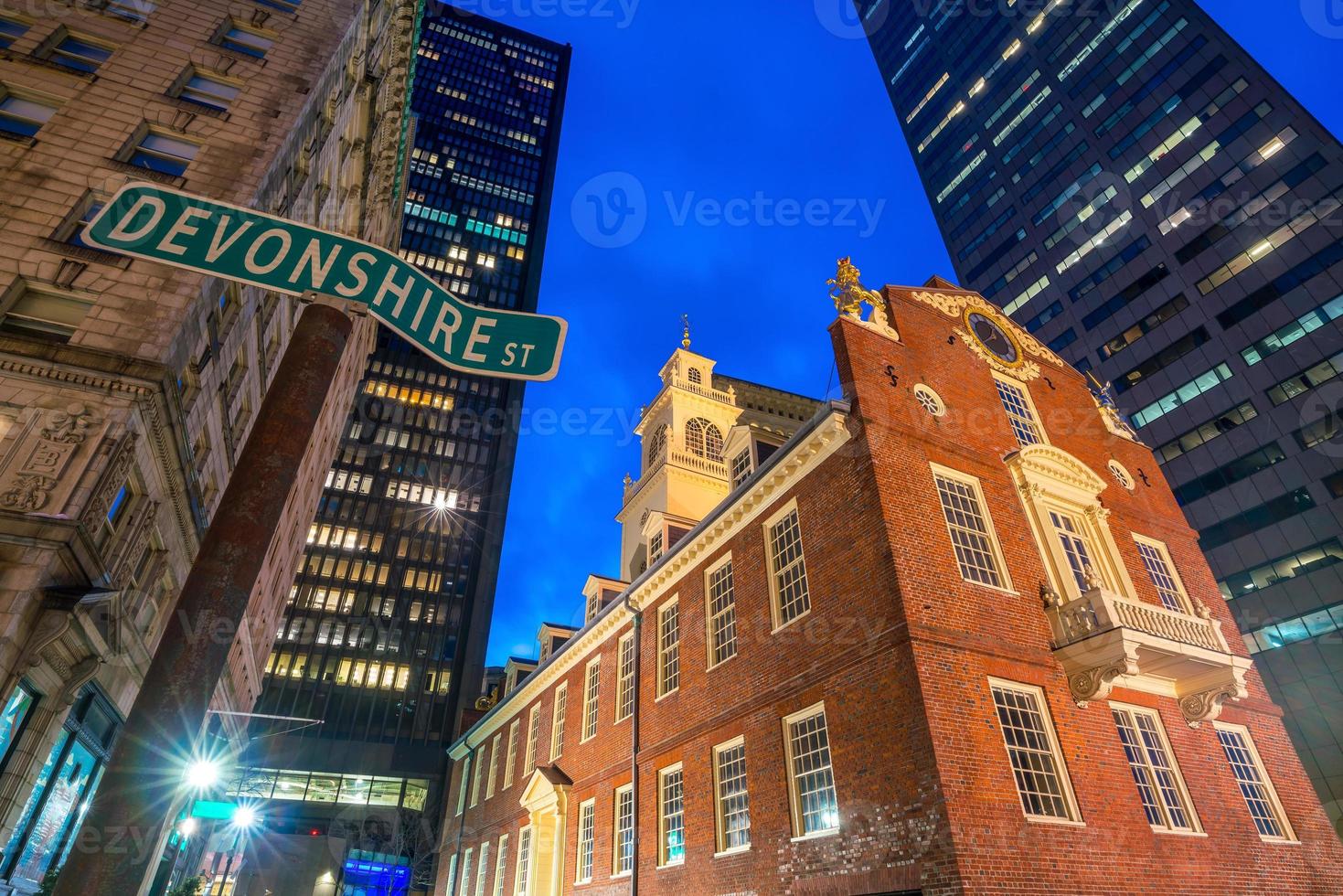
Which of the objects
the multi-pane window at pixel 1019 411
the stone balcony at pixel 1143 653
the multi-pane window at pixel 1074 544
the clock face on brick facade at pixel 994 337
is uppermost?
the clock face on brick facade at pixel 994 337

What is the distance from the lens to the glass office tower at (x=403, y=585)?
60312 millimetres

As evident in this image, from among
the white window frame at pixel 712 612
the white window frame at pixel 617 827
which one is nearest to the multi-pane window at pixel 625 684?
the white window frame at pixel 617 827

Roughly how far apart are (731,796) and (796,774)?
8.56 feet

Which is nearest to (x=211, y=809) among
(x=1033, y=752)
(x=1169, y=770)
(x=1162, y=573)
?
(x=1033, y=752)

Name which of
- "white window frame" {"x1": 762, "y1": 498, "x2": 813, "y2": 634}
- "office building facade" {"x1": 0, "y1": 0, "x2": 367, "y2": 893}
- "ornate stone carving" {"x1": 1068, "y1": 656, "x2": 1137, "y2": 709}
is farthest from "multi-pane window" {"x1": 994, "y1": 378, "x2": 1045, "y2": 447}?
"office building facade" {"x1": 0, "y1": 0, "x2": 367, "y2": 893}

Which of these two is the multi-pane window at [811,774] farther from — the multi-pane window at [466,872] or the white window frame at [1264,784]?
the multi-pane window at [466,872]

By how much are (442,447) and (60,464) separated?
76.9 metres

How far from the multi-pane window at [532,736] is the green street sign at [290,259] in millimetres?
27273

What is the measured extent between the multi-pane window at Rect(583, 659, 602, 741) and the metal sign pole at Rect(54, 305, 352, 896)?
2290 cm

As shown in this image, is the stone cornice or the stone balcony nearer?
the stone balcony

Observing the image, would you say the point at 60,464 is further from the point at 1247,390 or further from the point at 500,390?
the point at 500,390

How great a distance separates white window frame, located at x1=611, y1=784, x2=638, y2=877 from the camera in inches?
792

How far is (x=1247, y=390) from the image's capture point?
4497 centimetres

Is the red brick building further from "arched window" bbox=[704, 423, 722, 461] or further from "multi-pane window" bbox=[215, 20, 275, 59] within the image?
"multi-pane window" bbox=[215, 20, 275, 59]
